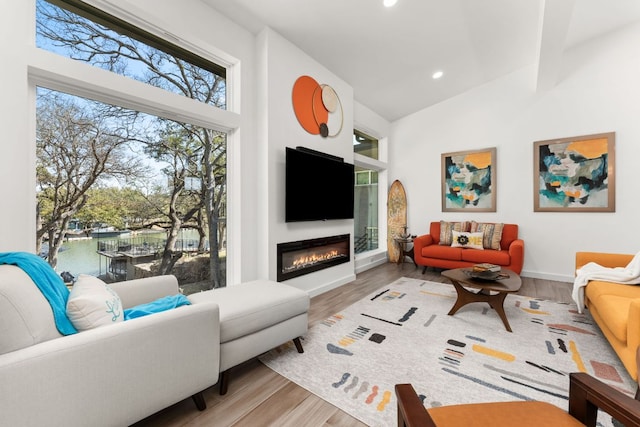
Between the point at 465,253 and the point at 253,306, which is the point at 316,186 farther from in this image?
the point at 465,253

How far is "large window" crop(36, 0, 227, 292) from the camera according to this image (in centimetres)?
188

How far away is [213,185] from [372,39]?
252 cm

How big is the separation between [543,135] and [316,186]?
12.4ft

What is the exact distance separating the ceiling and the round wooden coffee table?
2574 mm

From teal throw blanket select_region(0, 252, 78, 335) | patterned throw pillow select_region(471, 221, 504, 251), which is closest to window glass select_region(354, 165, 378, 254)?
patterned throw pillow select_region(471, 221, 504, 251)

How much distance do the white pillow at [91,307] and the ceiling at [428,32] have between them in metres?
2.64

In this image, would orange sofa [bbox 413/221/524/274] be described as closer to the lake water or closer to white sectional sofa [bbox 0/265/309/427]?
white sectional sofa [bbox 0/265/309/427]

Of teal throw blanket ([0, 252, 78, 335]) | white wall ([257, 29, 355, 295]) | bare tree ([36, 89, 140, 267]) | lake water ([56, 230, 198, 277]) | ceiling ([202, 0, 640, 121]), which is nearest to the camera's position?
teal throw blanket ([0, 252, 78, 335])

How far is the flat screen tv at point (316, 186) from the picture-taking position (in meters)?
3.11

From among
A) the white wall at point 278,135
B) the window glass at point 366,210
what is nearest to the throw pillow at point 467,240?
the window glass at point 366,210

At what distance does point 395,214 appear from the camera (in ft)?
18.3

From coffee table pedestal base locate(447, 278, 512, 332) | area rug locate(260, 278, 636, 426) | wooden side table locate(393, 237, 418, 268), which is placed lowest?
area rug locate(260, 278, 636, 426)

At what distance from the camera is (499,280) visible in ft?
8.83

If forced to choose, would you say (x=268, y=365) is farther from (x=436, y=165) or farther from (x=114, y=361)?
(x=436, y=165)
